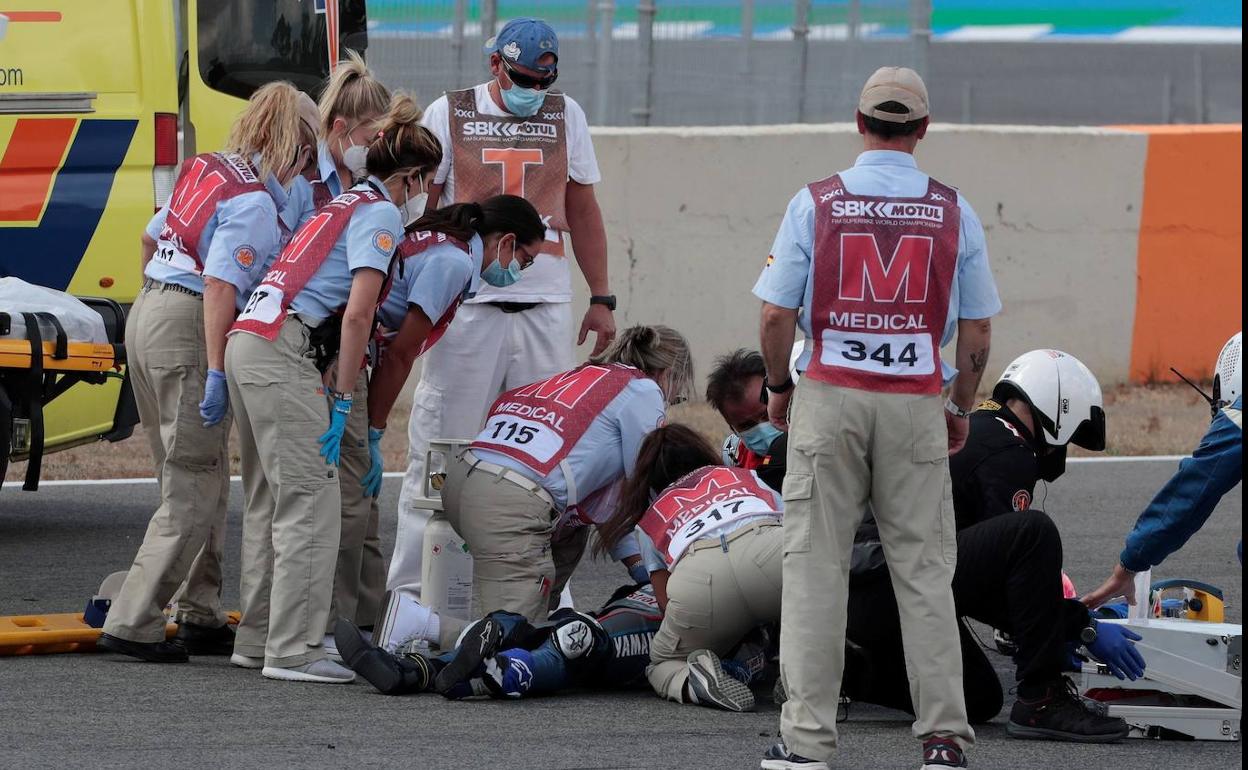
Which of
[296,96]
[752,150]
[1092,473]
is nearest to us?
[296,96]

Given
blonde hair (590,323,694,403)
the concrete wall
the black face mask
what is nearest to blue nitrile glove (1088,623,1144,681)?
the black face mask

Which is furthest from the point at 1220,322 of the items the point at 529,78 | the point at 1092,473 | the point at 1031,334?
the point at 529,78

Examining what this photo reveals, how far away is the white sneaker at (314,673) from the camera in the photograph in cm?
564

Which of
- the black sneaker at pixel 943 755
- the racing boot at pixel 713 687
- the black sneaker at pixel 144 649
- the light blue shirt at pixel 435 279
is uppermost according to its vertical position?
the light blue shirt at pixel 435 279

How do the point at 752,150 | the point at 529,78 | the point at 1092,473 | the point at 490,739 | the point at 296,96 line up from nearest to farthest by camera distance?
1. the point at 490,739
2. the point at 296,96
3. the point at 529,78
4. the point at 1092,473
5. the point at 752,150

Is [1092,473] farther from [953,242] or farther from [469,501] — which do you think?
[953,242]

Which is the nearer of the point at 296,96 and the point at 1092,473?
the point at 296,96

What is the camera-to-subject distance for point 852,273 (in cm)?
461

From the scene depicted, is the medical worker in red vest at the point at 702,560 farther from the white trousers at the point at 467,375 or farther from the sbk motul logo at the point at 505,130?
the sbk motul logo at the point at 505,130

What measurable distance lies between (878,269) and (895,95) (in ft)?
1.43

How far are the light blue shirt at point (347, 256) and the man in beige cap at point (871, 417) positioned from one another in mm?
1359

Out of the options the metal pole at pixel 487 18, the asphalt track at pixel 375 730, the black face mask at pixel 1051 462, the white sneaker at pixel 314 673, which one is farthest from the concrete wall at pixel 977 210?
the white sneaker at pixel 314 673

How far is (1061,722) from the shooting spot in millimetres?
5223

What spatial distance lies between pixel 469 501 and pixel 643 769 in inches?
53.4
